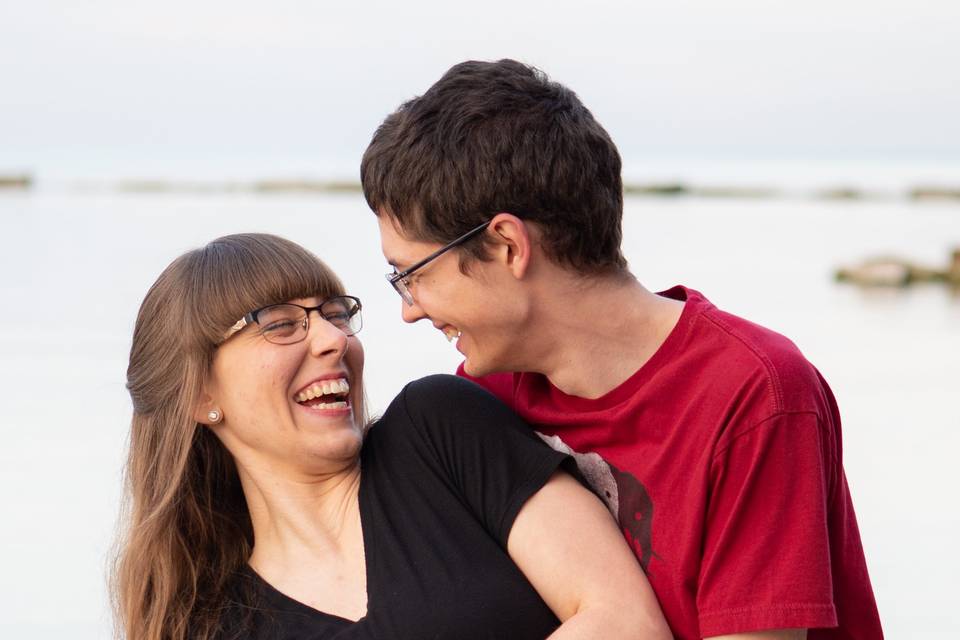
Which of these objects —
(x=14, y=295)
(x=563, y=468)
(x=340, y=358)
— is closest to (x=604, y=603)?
(x=563, y=468)

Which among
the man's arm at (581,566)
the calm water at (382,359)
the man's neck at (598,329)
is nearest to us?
the man's arm at (581,566)

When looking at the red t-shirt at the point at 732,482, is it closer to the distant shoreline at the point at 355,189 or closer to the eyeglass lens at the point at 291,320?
the eyeglass lens at the point at 291,320

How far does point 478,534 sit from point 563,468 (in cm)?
20

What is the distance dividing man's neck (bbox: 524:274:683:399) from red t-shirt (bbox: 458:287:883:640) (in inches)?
1.2

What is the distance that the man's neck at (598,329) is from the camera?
2.36m

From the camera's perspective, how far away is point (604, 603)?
228 centimetres

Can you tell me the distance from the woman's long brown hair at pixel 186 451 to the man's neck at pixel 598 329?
0.49 m

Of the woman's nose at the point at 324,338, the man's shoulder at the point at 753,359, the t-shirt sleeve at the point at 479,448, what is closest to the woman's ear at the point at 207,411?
the woman's nose at the point at 324,338

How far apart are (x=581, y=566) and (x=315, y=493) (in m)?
0.63

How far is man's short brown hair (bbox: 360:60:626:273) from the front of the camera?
234cm

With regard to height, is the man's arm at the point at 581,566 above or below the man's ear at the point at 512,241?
below

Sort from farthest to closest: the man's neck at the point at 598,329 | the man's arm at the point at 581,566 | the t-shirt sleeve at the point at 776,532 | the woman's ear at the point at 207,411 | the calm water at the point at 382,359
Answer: the calm water at the point at 382,359 → the woman's ear at the point at 207,411 → the man's neck at the point at 598,329 → the man's arm at the point at 581,566 → the t-shirt sleeve at the point at 776,532

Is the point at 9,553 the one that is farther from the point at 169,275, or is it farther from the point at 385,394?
the point at 169,275

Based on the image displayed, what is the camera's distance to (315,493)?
8.87ft
